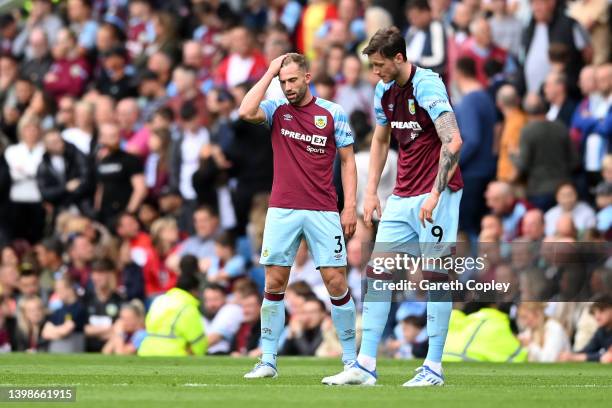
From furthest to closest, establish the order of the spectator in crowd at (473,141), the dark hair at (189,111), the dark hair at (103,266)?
1. the dark hair at (189,111)
2. the dark hair at (103,266)
3. the spectator in crowd at (473,141)

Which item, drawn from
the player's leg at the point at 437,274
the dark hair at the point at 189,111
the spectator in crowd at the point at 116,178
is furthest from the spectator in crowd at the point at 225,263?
the player's leg at the point at 437,274

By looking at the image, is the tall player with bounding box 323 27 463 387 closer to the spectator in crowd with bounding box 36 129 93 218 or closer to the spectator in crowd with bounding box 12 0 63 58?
the spectator in crowd with bounding box 36 129 93 218

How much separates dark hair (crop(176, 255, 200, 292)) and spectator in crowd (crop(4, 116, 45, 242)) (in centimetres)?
442

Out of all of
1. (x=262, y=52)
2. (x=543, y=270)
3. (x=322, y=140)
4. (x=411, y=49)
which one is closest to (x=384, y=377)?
(x=322, y=140)

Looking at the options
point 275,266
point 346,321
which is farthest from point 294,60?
point 346,321

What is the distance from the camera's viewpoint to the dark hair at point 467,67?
19.2 m

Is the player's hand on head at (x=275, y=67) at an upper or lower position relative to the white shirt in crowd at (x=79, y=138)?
lower

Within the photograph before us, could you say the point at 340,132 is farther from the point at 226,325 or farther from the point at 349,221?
the point at 226,325

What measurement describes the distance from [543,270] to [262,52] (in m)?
7.29

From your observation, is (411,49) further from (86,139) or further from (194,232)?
(86,139)

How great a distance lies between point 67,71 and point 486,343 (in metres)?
11.9

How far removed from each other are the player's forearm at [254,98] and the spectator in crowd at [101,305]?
8.38 m

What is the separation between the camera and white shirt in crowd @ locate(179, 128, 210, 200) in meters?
22.4

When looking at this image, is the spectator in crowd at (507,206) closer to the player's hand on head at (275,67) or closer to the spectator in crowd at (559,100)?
the spectator in crowd at (559,100)
